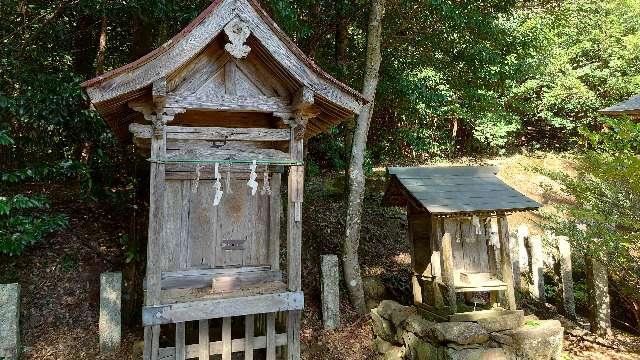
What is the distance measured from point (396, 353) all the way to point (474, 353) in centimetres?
129

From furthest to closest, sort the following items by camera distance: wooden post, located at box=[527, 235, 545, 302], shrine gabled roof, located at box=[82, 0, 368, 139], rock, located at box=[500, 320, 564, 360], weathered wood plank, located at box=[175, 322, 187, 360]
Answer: wooden post, located at box=[527, 235, 545, 302]
rock, located at box=[500, 320, 564, 360]
weathered wood plank, located at box=[175, 322, 187, 360]
shrine gabled roof, located at box=[82, 0, 368, 139]

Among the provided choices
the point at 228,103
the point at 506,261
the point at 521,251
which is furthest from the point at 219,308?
the point at 521,251

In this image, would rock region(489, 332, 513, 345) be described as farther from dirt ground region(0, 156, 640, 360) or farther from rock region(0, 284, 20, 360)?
rock region(0, 284, 20, 360)

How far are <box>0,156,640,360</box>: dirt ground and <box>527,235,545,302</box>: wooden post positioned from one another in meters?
1.03

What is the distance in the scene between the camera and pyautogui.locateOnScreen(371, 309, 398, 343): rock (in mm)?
6797

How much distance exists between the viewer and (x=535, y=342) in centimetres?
602

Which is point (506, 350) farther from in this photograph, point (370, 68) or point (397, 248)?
point (370, 68)

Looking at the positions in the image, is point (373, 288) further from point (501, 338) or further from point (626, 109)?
point (626, 109)

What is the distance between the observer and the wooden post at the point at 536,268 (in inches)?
327

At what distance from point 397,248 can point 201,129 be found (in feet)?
21.5

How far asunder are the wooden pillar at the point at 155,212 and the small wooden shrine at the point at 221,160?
0.01 meters

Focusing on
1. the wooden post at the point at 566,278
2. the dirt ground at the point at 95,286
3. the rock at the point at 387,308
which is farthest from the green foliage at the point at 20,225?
the wooden post at the point at 566,278

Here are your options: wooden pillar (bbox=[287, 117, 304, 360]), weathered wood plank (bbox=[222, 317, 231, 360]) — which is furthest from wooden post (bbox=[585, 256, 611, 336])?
weathered wood plank (bbox=[222, 317, 231, 360])

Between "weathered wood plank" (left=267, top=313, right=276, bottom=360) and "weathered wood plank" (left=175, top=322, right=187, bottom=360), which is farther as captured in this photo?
Result: "weathered wood plank" (left=267, top=313, right=276, bottom=360)
